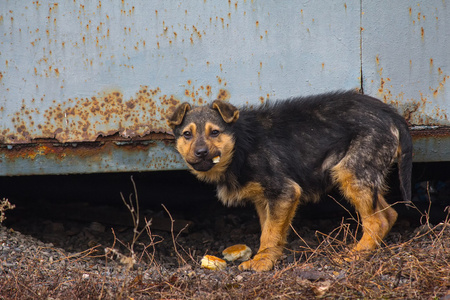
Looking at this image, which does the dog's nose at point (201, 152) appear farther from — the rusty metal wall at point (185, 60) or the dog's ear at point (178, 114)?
the rusty metal wall at point (185, 60)

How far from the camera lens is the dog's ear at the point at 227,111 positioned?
16.9 ft

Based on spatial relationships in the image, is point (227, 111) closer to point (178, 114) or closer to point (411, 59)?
point (178, 114)

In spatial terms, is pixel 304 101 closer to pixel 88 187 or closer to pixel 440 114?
pixel 440 114

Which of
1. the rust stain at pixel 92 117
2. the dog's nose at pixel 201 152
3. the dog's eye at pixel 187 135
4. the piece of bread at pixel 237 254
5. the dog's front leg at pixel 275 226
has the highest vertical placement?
the rust stain at pixel 92 117

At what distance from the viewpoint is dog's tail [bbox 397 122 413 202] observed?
5.12m

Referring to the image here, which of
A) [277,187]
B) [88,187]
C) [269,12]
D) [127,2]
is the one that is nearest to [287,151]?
[277,187]

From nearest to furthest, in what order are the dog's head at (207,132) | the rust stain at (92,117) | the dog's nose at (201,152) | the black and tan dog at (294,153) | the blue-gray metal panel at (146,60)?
the dog's nose at (201,152) → the dog's head at (207,132) → the black and tan dog at (294,153) → the blue-gray metal panel at (146,60) → the rust stain at (92,117)

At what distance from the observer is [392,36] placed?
5469 millimetres

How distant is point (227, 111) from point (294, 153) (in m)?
0.84

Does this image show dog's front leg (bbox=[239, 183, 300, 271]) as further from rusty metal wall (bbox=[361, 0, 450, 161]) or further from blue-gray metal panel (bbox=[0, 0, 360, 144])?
rusty metal wall (bbox=[361, 0, 450, 161])

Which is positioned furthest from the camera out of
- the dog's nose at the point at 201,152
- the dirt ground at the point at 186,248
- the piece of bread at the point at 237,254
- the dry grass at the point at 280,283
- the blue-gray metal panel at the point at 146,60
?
the piece of bread at the point at 237,254

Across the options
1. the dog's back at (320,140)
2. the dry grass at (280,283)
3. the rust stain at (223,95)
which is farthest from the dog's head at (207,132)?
the dry grass at (280,283)

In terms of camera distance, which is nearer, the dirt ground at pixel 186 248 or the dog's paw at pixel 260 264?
the dirt ground at pixel 186 248

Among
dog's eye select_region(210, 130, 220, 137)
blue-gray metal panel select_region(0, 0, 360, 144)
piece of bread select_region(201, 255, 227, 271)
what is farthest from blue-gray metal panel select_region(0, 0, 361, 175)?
piece of bread select_region(201, 255, 227, 271)
